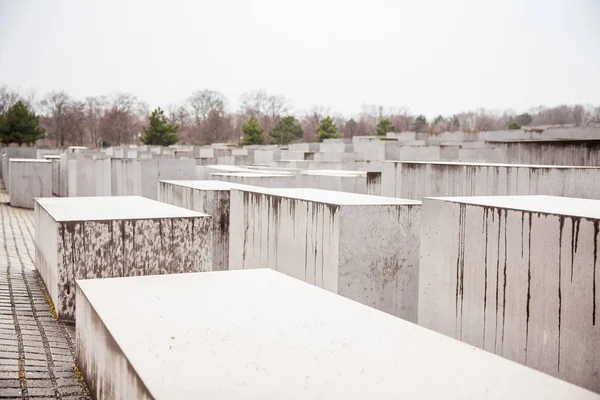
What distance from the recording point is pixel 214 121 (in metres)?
66.6

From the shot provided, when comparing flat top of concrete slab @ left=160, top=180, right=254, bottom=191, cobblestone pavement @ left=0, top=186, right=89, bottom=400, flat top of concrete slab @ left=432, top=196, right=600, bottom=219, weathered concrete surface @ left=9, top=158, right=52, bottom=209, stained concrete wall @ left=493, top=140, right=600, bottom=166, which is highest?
stained concrete wall @ left=493, top=140, right=600, bottom=166

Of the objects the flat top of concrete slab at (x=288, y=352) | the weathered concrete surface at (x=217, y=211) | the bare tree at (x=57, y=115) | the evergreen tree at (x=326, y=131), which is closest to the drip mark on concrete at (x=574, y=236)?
the flat top of concrete slab at (x=288, y=352)

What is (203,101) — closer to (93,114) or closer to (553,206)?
(93,114)

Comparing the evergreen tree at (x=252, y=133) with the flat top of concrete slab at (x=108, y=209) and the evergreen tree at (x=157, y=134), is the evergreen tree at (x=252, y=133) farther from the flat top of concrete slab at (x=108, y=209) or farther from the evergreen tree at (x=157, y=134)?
the flat top of concrete slab at (x=108, y=209)

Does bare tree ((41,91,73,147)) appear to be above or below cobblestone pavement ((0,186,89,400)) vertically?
above

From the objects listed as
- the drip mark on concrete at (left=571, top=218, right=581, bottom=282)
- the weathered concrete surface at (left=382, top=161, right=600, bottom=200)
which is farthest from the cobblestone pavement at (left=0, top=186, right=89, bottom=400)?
the weathered concrete surface at (left=382, top=161, right=600, bottom=200)

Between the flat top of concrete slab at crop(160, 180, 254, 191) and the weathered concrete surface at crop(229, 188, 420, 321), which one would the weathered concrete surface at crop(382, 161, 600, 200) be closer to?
the weathered concrete surface at crop(229, 188, 420, 321)

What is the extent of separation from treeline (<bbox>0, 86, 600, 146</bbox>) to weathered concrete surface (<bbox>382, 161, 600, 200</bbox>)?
36.8m

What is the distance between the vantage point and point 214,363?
7.79 ft

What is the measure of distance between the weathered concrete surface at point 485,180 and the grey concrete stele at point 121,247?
388 centimetres

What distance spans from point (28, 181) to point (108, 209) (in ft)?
40.2

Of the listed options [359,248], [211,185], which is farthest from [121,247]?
[211,185]

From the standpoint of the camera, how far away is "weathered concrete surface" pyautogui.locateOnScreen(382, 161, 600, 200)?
21.9 feet

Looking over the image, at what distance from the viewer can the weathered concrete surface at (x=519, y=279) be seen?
11.4 ft
